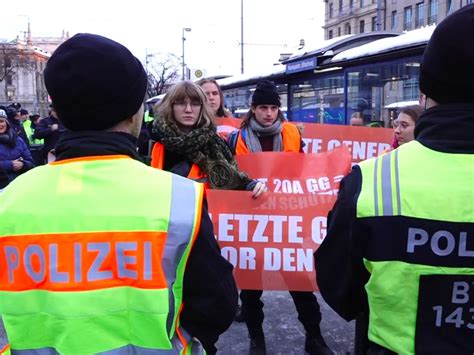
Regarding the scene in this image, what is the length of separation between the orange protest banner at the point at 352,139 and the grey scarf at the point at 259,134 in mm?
1168

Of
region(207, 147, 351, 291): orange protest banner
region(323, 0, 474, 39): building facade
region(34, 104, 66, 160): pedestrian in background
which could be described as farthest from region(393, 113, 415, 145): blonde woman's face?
region(323, 0, 474, 39): building facade

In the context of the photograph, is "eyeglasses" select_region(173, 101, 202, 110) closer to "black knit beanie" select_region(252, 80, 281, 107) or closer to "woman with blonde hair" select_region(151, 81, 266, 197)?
"woman with blonde hair" select_region(151, 81, 266, 197)

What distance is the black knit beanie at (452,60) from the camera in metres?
1.43

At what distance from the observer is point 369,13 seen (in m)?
61.4

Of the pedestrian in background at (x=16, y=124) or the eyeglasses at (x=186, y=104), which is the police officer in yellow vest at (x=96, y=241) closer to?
the eyeglasses at (x=186, y=104)

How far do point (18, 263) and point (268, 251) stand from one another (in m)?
1.99

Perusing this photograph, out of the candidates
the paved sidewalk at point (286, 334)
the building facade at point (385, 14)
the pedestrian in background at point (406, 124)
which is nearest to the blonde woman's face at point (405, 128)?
the pedestrian in background at point (406, 124)

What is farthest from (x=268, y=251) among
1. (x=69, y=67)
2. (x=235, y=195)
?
(x=69, y=67)

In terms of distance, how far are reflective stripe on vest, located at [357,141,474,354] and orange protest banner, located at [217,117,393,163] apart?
3515mm

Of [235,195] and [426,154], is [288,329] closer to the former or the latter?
[235,195]

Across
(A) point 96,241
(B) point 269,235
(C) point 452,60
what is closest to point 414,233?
(C) point 452,60

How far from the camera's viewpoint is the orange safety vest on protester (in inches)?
126

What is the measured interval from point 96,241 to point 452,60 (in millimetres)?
1109

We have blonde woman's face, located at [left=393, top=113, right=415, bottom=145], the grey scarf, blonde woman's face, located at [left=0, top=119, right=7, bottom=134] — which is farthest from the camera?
blonde woman's face, located at [left=0, top=119, right=7, bottom=134]
